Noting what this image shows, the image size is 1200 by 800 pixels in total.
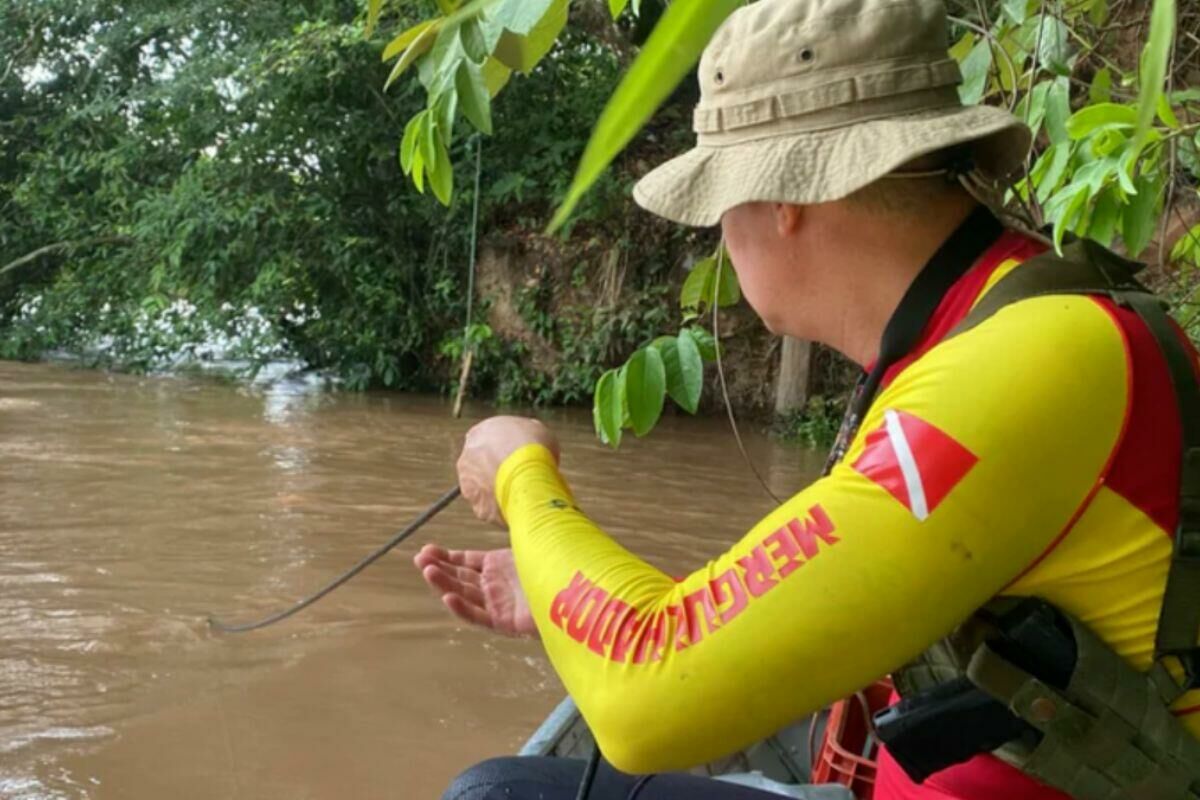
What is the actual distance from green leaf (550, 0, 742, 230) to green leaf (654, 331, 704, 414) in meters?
1.38

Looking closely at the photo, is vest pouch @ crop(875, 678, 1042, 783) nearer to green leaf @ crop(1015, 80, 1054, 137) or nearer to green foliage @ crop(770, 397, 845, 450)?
green leaf @ crop(1015, 80, 1054, 137)

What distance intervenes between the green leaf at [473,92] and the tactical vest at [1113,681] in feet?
2.33

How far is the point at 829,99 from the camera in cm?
109

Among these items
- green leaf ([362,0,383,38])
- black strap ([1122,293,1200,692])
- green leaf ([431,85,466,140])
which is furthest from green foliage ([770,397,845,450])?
black strap ([1122,293,1200,692])

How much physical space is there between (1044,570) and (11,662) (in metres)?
3.91

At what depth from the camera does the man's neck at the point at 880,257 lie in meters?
1.13

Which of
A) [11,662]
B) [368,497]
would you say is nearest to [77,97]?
[368,497]

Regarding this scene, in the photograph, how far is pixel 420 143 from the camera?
1678 mm

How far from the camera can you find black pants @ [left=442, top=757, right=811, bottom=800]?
1445mm

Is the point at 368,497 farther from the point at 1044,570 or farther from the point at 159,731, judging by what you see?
the point at 1044,570

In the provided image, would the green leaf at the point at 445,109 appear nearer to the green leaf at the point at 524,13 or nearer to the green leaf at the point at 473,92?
the green leaf at the point at 473,92

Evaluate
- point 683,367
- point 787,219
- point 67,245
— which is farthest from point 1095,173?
point 67,245

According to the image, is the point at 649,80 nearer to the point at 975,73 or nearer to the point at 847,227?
the point at 847,227

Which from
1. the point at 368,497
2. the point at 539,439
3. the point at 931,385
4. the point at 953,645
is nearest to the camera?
the point at 931,385
